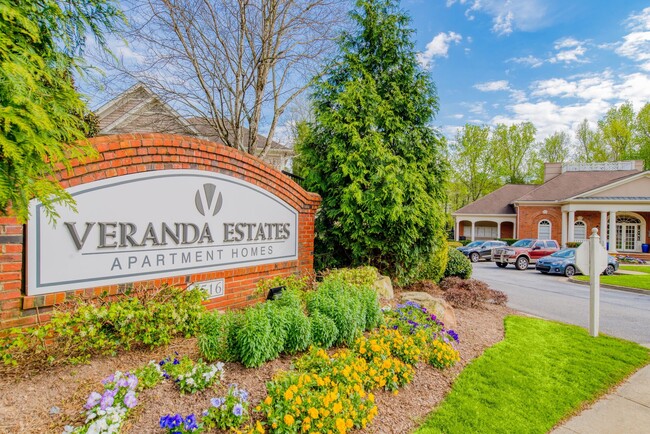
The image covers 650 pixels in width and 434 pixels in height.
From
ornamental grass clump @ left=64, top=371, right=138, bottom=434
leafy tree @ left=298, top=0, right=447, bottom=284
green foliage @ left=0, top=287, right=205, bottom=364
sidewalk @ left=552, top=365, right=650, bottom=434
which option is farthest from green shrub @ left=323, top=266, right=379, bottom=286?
ornamental grass clump @ left=64, top=371, right=138, bottom=434

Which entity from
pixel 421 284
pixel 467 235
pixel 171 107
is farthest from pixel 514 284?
pixel 467 235

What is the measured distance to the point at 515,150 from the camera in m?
44.9

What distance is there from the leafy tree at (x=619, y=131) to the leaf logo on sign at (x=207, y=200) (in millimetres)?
52746

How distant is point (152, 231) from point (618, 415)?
546 cm

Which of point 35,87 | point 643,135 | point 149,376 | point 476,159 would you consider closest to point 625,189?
point 476,159

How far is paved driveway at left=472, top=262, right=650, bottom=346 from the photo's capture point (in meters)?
7.08

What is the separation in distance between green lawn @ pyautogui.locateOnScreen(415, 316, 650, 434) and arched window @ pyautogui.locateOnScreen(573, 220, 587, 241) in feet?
87.6

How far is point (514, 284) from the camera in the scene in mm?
12820

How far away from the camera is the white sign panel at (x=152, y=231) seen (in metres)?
3.06

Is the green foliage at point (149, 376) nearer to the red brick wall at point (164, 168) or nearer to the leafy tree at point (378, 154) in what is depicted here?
the red brick wall at point (164, 168)

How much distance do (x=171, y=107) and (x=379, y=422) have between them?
10.7 meters

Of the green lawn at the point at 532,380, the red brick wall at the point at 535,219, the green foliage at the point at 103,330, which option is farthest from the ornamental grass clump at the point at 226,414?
the red brick wall at the point at 535,219

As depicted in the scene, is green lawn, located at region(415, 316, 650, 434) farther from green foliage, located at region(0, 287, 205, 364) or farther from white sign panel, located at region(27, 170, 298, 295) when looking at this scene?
white sign panel, located at region(27, 170, 298, 295)

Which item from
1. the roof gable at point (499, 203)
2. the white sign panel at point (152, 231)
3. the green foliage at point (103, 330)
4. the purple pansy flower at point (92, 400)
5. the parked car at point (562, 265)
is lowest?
the parked car at point (562, 265)
